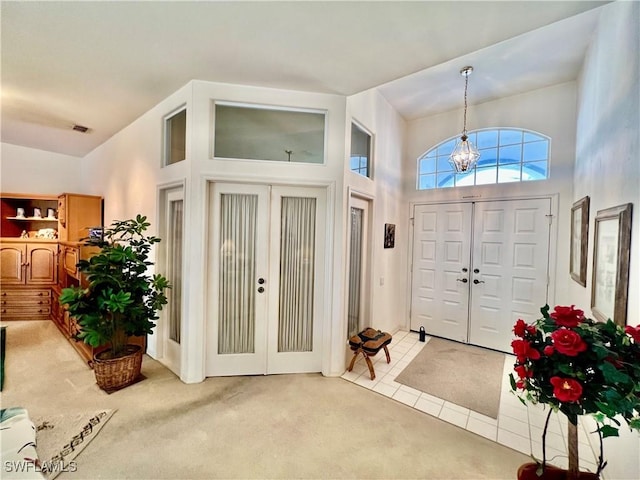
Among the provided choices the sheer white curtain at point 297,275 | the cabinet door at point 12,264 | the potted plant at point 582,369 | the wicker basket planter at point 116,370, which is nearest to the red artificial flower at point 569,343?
the potted plant at point 582,369

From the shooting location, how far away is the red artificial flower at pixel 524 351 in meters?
1.17

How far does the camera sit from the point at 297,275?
3.06 metres

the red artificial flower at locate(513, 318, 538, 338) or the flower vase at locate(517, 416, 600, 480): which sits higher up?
the red artificial flower at locate(513, 318, 538, 338)

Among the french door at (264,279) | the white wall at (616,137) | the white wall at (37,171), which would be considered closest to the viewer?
the white wall at (616,137)

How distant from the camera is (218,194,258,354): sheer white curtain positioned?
2.93 m

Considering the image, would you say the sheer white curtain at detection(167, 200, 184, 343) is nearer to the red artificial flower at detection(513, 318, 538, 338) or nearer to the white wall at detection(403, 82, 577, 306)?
the red artificial flower at detection(513, 318, 538, 338)

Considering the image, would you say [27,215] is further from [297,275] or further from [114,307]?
[297,275]

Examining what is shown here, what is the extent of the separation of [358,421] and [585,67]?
3.95 m

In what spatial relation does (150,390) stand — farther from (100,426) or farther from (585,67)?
(585,67)

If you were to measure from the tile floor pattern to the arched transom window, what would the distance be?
2443 millimetres

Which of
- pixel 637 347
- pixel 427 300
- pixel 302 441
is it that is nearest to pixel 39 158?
pixel 302 441

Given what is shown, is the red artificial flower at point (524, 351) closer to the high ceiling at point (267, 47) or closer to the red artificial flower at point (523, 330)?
the red artificial flower at point (523, 330)

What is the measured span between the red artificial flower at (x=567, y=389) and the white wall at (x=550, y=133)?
9.72 ft

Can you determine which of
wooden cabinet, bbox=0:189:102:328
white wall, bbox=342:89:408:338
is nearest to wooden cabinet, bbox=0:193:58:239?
wooden cabinet, bbox=0:189:102:328
